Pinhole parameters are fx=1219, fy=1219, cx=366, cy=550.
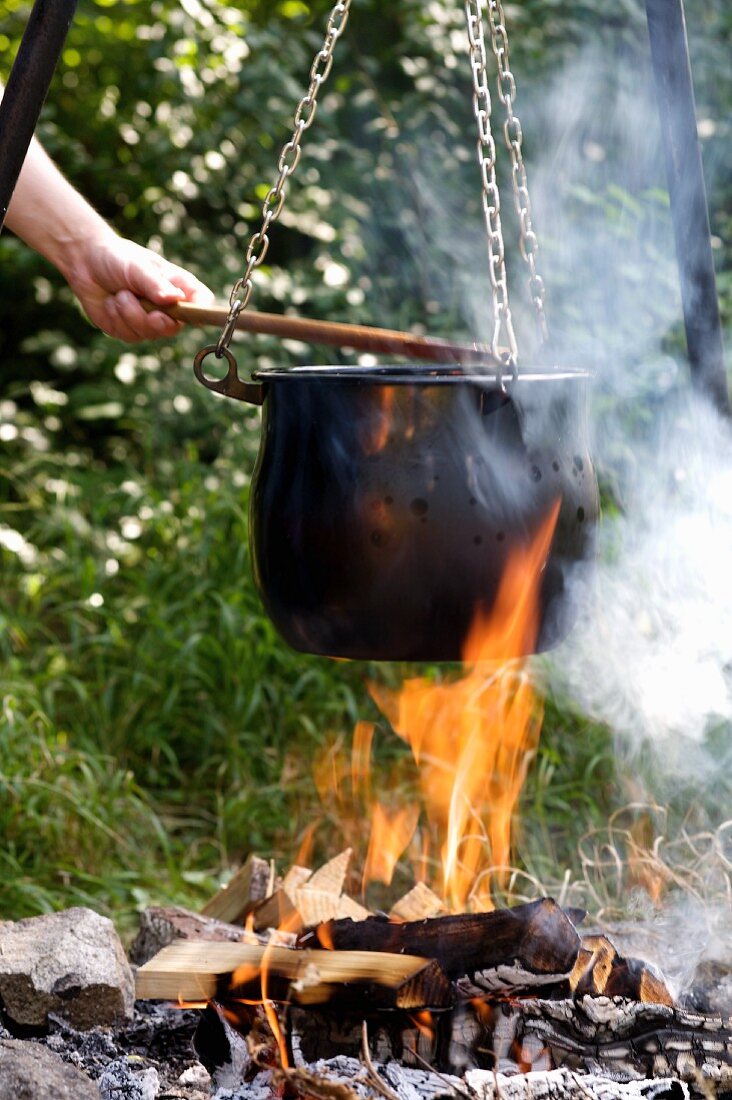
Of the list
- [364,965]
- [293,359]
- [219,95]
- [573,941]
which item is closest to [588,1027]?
[573,941]

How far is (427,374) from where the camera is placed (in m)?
1.92

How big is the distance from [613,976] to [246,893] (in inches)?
32.1

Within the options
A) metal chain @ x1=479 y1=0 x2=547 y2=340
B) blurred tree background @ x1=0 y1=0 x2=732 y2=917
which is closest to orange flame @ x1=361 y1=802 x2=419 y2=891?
blurred tree background @ x1=0 y1=0 x2=732 y2=917

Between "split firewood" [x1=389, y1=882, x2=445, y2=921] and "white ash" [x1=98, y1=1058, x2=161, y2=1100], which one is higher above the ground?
"split firewood" [x1=389, y1=882, x2=445, y2=921]

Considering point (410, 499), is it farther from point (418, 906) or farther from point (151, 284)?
point (418, 906)

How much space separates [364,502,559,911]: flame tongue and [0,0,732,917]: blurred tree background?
0.15 meters

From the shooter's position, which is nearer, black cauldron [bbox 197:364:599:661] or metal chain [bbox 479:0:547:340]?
black cauldron [bbox 197:364:599:661]

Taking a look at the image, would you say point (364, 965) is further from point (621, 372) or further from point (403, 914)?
point (621, 372)

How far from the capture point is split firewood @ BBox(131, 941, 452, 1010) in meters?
1.84

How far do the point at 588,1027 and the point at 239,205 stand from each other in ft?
12.4

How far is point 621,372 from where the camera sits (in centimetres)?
397

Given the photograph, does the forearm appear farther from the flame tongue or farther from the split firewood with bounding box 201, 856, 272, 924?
the split firewood with bounding box 201, 856, 272, 924

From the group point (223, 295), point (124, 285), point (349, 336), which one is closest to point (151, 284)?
point (124, 285)

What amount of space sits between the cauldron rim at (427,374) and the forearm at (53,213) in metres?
0.48
